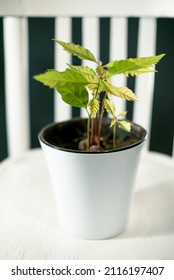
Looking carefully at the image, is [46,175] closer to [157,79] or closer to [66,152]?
[66,152]

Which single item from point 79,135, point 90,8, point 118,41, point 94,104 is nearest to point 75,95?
point 94,104

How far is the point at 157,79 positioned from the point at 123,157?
73cm

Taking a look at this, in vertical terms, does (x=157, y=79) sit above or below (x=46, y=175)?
above

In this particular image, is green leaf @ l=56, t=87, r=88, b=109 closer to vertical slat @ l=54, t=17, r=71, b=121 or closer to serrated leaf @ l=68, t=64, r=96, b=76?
serrated leaf @ l=68, t=64, r=96, b=76

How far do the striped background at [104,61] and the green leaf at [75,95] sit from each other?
0.70 m

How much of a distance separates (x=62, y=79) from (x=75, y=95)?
4 centimetres

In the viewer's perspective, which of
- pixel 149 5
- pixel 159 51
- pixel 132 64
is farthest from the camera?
pixel 159 51

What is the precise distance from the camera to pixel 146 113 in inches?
36.6

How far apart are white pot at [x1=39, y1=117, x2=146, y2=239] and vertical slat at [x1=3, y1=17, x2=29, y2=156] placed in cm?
37

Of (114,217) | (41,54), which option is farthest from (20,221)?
(41,54)

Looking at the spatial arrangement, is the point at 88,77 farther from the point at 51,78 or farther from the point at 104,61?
the point at 104,61

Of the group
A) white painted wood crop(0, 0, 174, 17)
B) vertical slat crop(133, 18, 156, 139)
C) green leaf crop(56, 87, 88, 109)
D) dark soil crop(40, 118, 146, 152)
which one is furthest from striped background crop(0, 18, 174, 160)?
green leaf crop(56, 87, 88, 109)

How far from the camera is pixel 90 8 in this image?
757 mm

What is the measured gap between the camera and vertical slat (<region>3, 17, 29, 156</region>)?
85 centimetres
